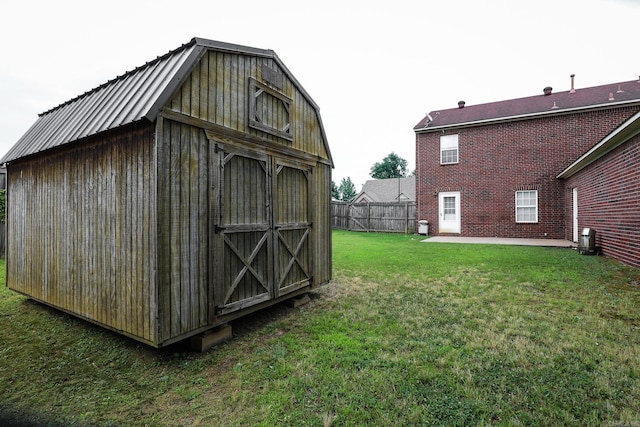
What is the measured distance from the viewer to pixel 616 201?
25.2 ft

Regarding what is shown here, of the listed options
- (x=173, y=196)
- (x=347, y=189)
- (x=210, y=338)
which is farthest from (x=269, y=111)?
(x=347, y=189)

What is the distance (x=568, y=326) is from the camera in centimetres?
373

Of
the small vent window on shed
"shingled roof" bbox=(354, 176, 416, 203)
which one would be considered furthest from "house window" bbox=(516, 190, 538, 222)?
"shingled roof" bbox=(354, 176, 416, 203)

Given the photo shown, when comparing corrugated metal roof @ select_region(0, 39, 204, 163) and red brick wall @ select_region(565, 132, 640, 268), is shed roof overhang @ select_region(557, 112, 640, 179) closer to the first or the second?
red brick wall @ select_region(565, 132, 640, 268)

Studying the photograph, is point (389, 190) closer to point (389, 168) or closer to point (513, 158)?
point (389, 168)

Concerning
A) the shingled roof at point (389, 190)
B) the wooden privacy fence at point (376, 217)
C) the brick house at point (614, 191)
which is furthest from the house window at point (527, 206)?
the shingled roof at point (389, 190)

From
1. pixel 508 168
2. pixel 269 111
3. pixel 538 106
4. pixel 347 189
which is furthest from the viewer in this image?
pixel 347 189

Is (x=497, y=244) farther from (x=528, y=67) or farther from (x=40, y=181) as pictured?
(x=40, y=181)

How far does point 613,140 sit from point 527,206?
7.38 metres

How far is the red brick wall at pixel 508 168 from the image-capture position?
13188mm

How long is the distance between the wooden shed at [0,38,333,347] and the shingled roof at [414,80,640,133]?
1324 cm

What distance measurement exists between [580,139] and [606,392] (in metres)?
15.1

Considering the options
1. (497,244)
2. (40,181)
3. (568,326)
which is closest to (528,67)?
(497,244)

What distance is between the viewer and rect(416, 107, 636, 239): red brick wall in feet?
43.3
